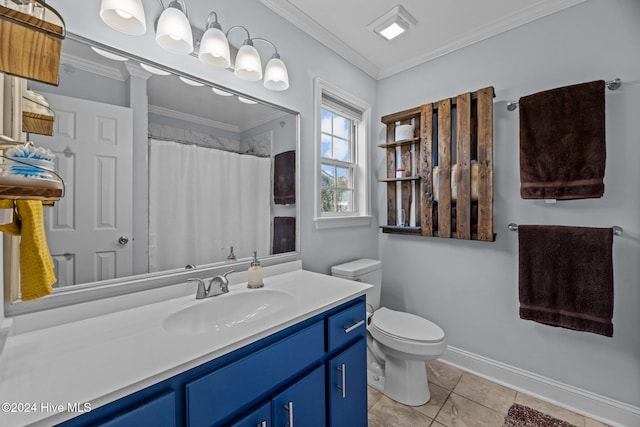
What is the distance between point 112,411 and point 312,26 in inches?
86.9

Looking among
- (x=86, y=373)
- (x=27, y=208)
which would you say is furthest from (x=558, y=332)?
(x=27, y=208)

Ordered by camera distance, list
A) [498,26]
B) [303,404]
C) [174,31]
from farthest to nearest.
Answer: [498,26] → [174,31] → [303,404]

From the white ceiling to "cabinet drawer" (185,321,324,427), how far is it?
1.87 meters

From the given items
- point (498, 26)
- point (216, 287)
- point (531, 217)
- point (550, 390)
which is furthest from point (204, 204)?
point (550, 390)

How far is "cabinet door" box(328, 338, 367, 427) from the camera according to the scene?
117cm

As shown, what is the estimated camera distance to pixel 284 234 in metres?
1.74

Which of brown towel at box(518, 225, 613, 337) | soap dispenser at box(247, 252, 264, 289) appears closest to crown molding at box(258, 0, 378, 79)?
soap dispenser at box(247, 252, 264, 289)

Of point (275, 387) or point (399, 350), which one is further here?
point (399, 350)

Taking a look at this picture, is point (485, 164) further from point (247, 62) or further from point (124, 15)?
point (124, 15)

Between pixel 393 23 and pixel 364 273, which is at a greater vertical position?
pixel 393 23

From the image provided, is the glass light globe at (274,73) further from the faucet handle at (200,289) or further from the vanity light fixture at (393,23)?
the faucet handle at (200,289)

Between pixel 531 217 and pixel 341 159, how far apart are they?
1.44 metres

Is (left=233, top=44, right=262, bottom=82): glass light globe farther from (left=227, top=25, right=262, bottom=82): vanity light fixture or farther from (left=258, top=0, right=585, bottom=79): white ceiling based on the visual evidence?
(left=258, top=0, right=585, bottom=79): white ceiling

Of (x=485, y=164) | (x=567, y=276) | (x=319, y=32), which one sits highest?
(x=319, y=32)
